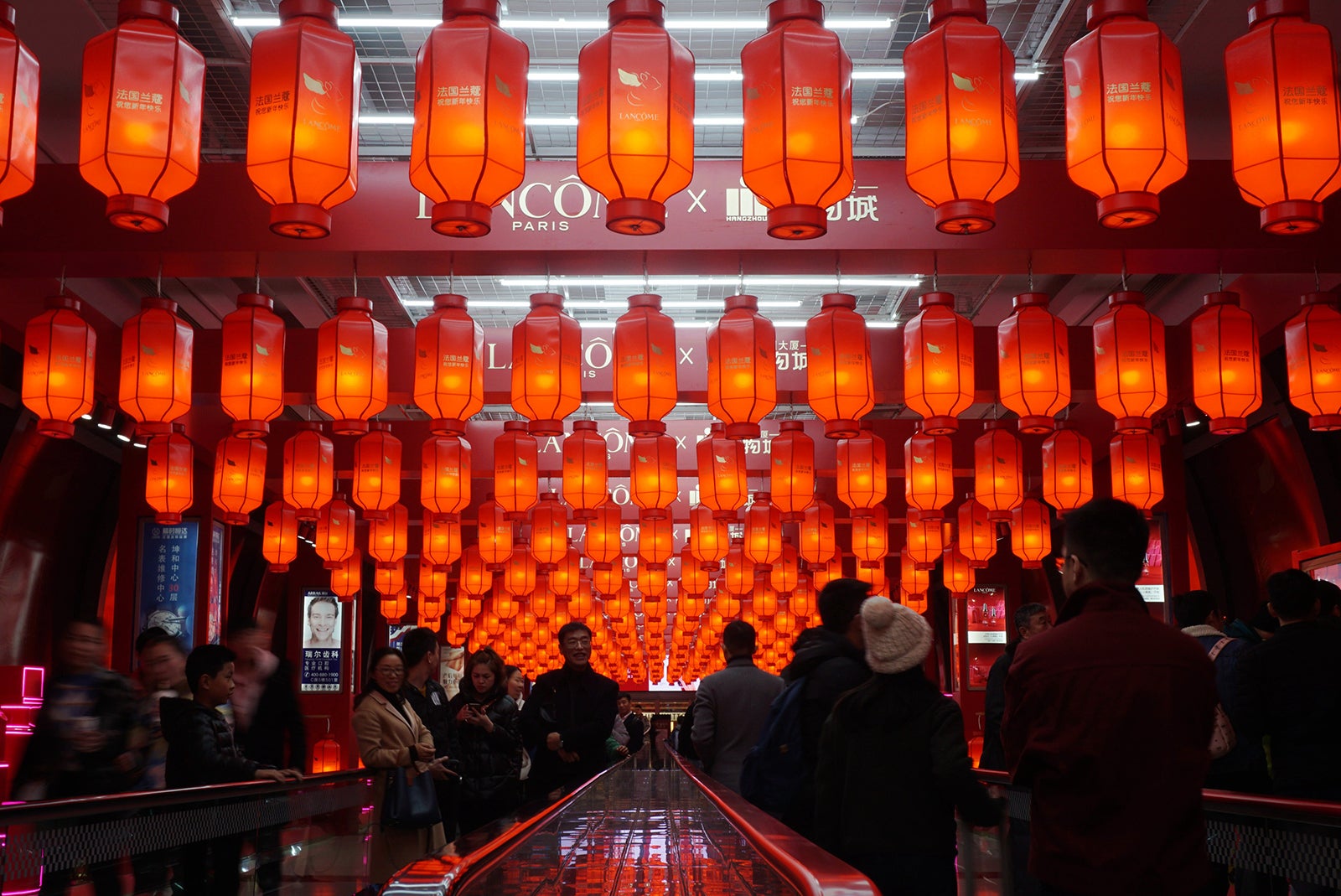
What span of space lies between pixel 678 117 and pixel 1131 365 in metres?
3.89

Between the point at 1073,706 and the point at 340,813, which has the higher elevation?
the point at 1073,706

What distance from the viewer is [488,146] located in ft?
15.5

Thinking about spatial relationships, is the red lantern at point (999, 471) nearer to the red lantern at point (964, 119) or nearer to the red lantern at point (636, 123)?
the red lantern at point (964, 119)

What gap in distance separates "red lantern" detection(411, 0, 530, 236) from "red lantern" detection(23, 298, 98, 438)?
12.0 ft

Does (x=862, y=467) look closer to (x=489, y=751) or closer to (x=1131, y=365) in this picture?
(x=1131, y=365)

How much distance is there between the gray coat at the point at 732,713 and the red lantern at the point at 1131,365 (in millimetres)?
2738

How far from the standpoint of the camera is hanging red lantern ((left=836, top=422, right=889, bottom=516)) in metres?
11.0

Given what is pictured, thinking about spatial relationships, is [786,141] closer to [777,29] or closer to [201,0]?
[777,29]

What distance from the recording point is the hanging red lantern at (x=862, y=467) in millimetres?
11008

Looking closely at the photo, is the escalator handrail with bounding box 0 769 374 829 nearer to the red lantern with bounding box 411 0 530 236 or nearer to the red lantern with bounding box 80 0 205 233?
the red lantern with bounding box 80 0 205 233

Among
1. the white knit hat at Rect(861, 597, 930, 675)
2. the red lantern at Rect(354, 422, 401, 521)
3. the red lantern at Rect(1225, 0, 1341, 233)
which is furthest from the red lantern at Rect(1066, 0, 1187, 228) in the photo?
the red lantern at Rect(354, 422, 401, 521)

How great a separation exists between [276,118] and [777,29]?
1.87 meters

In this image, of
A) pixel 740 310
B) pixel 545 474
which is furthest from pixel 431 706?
pixel 545 474

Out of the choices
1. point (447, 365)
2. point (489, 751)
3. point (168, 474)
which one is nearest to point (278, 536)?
point (168, 474)
